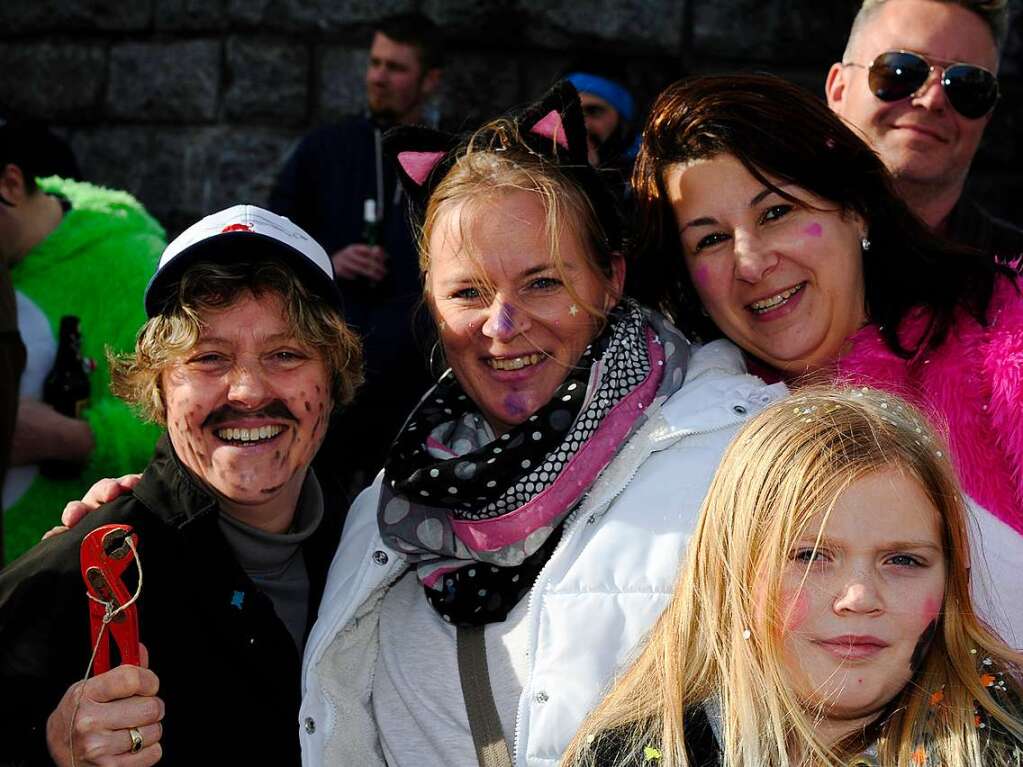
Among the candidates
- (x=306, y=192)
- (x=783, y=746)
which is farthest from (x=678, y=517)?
(x=306, y=192)

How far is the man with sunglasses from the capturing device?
129 inches

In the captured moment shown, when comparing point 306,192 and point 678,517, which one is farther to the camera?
point 306,192

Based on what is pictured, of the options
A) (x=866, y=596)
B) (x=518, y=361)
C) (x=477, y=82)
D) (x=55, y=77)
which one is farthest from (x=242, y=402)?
(x=55, y=77)

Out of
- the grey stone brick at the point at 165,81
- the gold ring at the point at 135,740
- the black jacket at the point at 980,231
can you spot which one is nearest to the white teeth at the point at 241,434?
the gold ring at the point at 135,740

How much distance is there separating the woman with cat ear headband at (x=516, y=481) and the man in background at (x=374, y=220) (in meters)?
1.42

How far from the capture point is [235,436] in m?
2.48

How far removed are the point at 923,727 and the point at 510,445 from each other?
34.6 inches

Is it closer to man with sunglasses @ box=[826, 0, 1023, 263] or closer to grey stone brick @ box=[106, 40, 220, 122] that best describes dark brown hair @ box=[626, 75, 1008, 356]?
man with sunglasses @ box=[826, 0, 1023, 263]

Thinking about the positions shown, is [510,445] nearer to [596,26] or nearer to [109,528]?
[109,528]

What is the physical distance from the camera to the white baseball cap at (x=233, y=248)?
2.48 metres

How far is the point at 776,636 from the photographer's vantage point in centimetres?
193

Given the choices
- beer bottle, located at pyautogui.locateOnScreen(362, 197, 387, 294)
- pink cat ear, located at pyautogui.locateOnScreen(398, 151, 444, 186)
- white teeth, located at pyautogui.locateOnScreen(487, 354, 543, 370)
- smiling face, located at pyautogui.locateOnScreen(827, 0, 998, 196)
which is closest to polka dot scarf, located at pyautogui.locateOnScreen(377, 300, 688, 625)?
white teeth, located at pyautogui.locateOnScreen(487, 354, 543, 370)

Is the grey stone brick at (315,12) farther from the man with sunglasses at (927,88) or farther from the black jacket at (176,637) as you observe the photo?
the black jacket at (176,637)

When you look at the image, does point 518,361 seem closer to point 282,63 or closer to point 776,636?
point 776,636
